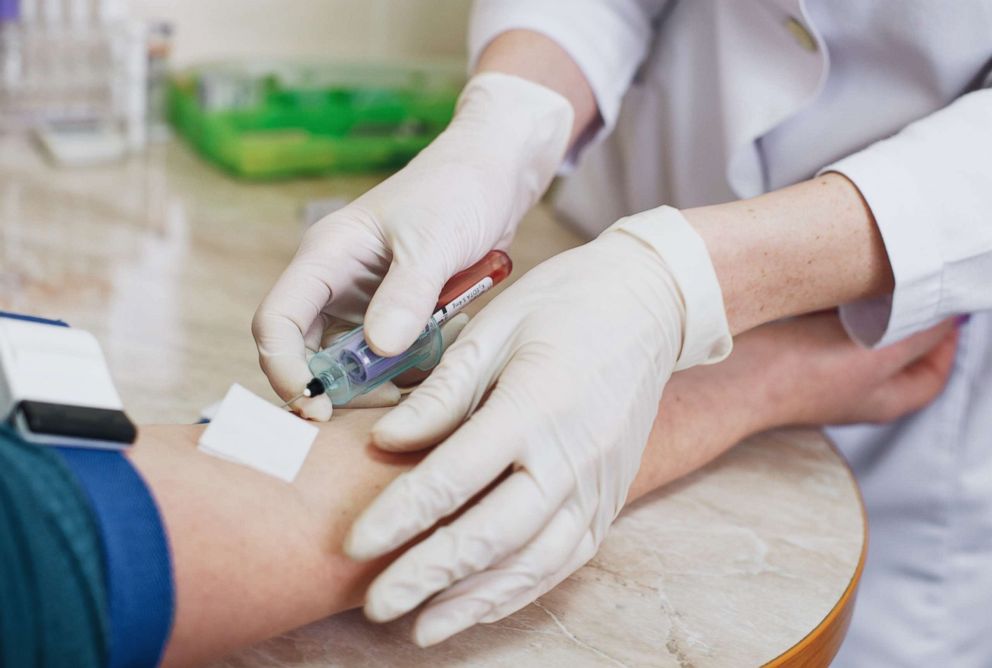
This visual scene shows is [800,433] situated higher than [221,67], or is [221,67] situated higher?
[221,67]

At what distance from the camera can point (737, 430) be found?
934 mm

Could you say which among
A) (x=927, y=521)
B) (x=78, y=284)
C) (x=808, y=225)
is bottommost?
(x=927, y=521)

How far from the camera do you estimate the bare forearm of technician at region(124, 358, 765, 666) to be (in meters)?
0.61

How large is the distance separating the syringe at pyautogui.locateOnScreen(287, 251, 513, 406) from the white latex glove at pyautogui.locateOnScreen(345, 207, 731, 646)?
8 centimetres

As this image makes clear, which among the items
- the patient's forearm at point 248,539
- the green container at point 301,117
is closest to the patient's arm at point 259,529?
the patient's forearm at point 248,539

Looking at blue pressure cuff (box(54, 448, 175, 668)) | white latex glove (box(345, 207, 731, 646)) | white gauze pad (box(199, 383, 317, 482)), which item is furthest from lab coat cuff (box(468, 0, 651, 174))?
blue pressure cuff (box(54, 448, 175, 668))

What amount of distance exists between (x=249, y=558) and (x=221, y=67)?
1.19 m

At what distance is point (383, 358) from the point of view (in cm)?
79

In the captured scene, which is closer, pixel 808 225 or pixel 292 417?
pixel 292 417

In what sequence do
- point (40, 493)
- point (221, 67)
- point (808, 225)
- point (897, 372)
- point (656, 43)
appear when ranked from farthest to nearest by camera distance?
1. point (221, 67)
2. point (656, 43)
3. point (897, 372)
4. point (808, 225)
5. point (40, 493)

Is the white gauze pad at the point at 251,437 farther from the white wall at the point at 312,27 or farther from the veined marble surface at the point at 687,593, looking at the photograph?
the white wall at the point at 312,27

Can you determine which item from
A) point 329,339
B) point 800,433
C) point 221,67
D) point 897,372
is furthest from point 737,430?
point 221,67

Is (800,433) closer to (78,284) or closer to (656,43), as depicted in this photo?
(656,43)

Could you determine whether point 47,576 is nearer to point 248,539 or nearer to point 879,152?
point 248,539
